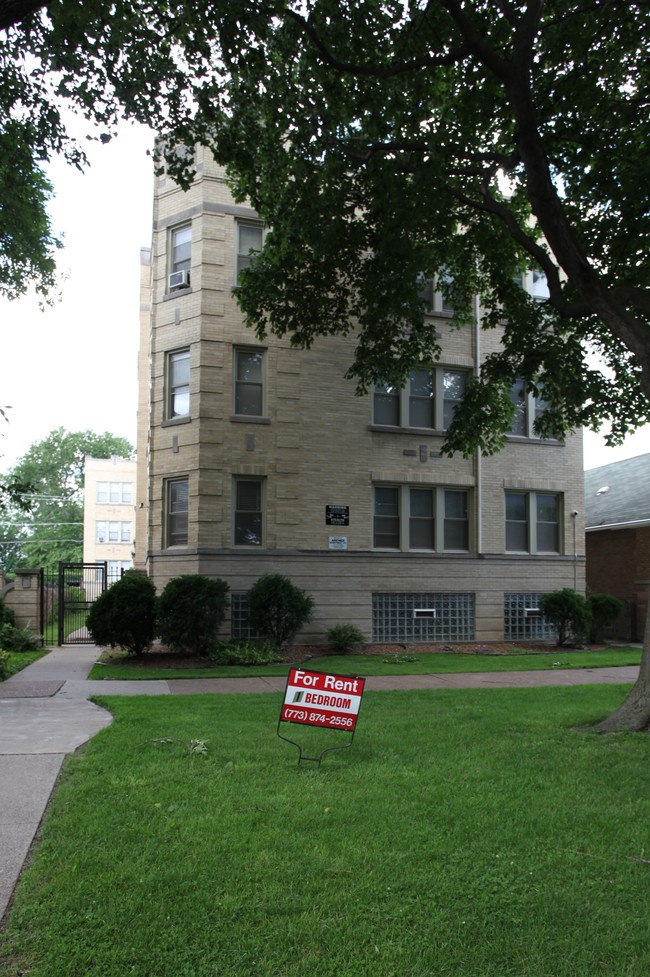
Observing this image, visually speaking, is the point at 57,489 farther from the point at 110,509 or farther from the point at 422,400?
the point at 422,400

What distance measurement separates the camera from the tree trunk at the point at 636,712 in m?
8.27

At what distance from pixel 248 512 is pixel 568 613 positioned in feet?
29.8

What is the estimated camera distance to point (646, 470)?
94.7 ft

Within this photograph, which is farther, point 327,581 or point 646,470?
point 646,470

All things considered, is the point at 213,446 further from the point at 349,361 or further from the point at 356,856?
the point at 356,856

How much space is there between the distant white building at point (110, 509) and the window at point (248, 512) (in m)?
47.0

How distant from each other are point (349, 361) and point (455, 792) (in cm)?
1499

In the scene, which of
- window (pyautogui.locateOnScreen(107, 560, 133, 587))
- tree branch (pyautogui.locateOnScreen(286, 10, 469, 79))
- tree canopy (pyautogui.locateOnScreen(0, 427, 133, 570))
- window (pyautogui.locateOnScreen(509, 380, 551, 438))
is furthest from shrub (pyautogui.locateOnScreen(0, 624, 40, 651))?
tree canopy (pyautogui.locateOnScreen(0, 427, 133, 570))

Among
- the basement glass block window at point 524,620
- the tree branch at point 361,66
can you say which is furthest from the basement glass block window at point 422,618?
the tree branch at point 361,66

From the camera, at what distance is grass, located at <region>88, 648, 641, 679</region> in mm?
14273

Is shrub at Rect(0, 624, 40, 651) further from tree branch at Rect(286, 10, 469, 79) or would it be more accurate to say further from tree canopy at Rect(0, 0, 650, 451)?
tree branch at Rect(286, 10, 469, 79)

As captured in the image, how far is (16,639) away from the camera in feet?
56.7

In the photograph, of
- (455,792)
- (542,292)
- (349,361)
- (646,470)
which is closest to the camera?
(455,792)

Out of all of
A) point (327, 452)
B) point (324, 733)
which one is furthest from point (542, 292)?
point (324, 733)
